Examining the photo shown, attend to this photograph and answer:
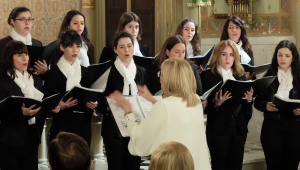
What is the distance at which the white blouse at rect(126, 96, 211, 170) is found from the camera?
3258mm

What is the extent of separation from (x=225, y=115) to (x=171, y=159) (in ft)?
8.61

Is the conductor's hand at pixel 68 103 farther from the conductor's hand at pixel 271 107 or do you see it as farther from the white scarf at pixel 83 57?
the conductor's hand at pixel 271 107

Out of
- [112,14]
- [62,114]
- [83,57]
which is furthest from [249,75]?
[112,14]

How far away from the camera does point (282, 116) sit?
4.94m

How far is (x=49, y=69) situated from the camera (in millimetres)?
4594

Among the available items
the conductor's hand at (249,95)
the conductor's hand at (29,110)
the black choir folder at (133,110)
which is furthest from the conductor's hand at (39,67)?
the conductor's hand at (249,95)

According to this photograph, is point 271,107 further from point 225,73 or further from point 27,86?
point 27,86

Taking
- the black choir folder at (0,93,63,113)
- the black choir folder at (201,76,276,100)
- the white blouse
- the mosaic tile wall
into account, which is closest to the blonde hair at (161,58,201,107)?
the white blouse

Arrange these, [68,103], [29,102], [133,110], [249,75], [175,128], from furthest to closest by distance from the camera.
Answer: [249,75]
[68,103]
[29,102]
[133,110]
[175,128]

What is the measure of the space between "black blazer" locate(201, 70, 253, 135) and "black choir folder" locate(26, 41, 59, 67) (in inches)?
56.3

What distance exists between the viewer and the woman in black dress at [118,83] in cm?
432

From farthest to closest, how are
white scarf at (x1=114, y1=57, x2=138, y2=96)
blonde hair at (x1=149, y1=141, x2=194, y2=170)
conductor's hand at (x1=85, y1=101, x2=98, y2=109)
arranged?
white scarf at (x1=114, y1=57, x2=138, y2=96) < conductor's hand at (x1=85, y1=101, x2=98, y2=109) < blonde hair at (x1=149, y1=141, x2=194, y2=170)

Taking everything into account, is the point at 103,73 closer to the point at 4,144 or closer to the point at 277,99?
the point at 4,144

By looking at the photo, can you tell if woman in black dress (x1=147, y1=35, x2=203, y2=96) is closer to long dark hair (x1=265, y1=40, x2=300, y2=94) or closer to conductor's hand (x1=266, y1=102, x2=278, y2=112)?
conductor's hand (x1=266, y1=102, x2=278, y2=112)
